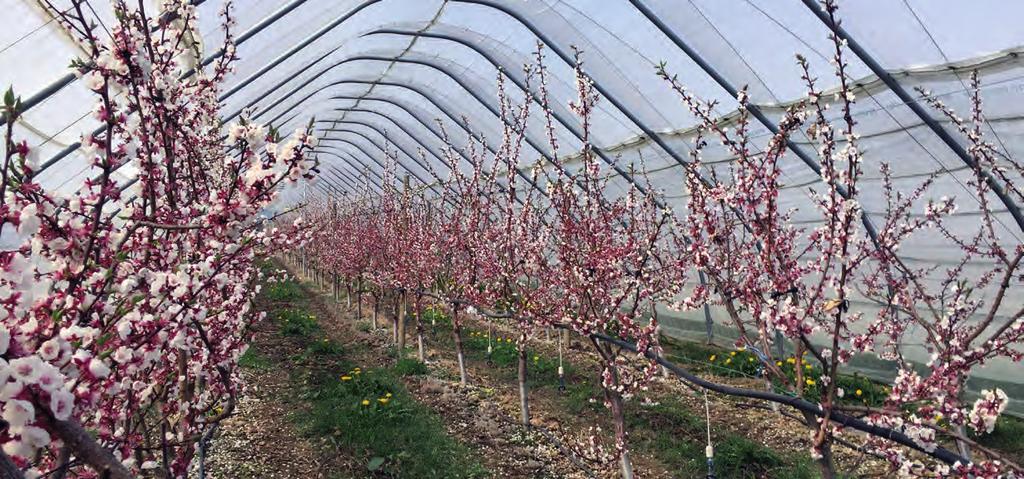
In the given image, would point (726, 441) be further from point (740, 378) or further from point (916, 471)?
point (916, 471)

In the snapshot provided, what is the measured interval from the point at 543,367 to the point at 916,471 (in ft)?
26.0

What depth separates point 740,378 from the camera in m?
9.97

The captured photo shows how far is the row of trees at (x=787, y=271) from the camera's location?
9.16ft

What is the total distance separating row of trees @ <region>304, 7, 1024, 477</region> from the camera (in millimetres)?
2793

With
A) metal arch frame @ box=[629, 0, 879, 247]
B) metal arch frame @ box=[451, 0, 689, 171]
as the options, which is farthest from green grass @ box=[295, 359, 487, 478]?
metal arch frame @ box=[629, 0, 879, 247]

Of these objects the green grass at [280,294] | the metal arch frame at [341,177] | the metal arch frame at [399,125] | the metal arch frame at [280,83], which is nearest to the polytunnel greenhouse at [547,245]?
the metal arch frame at [280,83]

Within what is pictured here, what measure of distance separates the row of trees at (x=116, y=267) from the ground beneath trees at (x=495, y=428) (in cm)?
157

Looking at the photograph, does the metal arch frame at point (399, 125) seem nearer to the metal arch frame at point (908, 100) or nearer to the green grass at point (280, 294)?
the green grass at point (280, 294)

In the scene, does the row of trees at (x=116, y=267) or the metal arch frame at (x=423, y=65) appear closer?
the row of trees at (x=116, y=267)

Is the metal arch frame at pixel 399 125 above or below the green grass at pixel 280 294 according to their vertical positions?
above

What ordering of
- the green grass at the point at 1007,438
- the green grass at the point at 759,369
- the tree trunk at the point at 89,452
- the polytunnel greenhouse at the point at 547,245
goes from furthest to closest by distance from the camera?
1. the green grass at the point at 759,369
2. the green grass at the point at 1007,438
3. the polytunnel greenhouse at the point at 547,245
4. the tree trunk at the point at 89,452

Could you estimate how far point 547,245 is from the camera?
8.79 meters

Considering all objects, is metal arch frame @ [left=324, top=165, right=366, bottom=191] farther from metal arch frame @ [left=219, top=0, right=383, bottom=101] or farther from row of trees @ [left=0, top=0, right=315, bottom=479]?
row of trees @ [left=0, top=0, right=315, bottom=479]

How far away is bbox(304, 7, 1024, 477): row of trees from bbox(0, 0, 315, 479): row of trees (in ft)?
6.01
